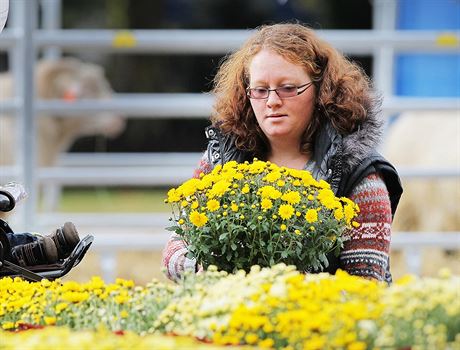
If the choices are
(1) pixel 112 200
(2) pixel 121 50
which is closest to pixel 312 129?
(2) pixel 121 50

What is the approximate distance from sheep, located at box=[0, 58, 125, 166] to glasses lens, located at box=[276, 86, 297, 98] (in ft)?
17.4

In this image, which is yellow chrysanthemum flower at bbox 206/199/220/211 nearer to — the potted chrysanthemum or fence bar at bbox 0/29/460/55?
the potted chrysanthemum

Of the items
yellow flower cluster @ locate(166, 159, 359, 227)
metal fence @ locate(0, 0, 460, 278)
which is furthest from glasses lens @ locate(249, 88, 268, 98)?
metal fence @ locate(0, 0, 460, 278)

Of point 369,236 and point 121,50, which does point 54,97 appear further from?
point 369,236

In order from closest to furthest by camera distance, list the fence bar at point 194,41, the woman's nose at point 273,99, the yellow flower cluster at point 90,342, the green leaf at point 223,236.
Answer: the yellow flower cluster at point 90,342 → the green leaf at point 223,236 → the woman's nose at point 273,99 → the fence bar at point 194,41

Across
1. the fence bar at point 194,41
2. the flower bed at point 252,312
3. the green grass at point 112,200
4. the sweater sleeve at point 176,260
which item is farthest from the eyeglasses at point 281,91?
the green grass at point 112,200

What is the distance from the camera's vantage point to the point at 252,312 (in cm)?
208

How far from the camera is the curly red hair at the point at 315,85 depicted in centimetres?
308

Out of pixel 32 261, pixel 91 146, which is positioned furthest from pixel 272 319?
pixel 91 146

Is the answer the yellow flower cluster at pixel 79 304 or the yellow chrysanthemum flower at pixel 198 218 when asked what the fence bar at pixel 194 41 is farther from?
the yellow flower cluster at pixel 79 304

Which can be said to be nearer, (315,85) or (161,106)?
(315,85)

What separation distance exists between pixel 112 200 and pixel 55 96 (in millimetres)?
11525

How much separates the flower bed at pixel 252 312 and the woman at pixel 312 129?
0.48m

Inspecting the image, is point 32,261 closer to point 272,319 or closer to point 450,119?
point 272,319
